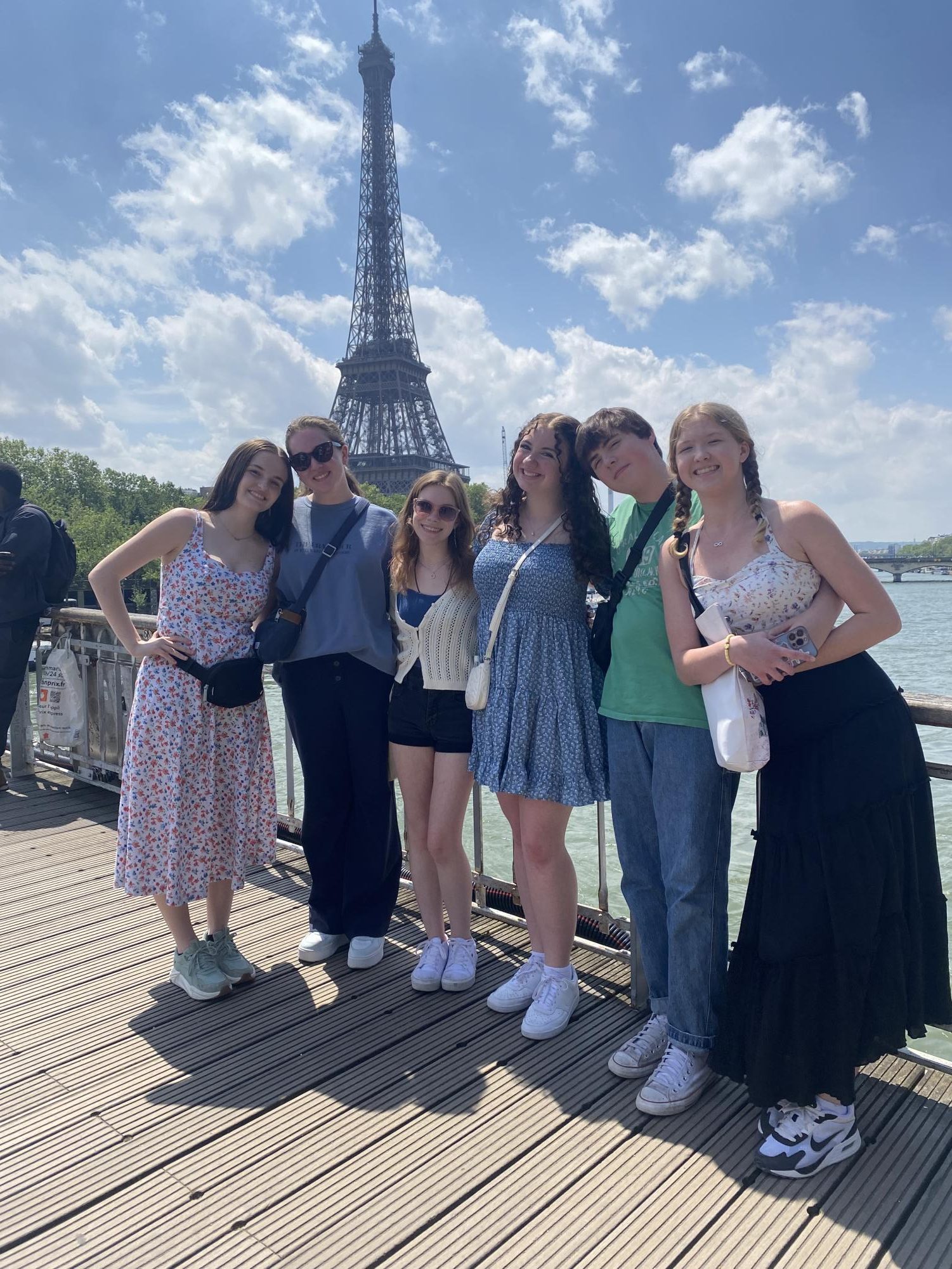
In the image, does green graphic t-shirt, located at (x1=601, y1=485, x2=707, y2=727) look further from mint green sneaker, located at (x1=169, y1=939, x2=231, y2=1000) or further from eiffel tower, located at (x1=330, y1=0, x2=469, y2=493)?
eiffel tower, located at (x1=330, y1=0, x2=469, y2=493)

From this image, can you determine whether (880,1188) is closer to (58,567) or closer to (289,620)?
(289,620)

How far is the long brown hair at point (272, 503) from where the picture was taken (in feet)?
10.7

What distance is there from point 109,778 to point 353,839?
3088mm

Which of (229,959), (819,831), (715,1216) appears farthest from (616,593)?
(229,959)

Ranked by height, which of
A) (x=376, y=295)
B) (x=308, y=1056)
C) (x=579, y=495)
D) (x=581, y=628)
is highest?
(x=376, y=295)

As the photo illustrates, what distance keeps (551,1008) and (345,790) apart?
115 cm

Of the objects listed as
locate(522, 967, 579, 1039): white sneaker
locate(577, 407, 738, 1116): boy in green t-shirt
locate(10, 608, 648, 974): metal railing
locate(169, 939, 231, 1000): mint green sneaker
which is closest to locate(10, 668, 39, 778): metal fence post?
locate(10, 608, 648, 974): metal railing

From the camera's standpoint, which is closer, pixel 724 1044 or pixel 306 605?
pixel 724 1044

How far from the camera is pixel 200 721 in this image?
10.7ft

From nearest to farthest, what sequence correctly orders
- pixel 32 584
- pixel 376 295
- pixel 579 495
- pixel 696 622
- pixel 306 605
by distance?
pixel 696 622 < pixel 579 495 < pixel 306 605 < pixel 32 584 < pixel 376 295

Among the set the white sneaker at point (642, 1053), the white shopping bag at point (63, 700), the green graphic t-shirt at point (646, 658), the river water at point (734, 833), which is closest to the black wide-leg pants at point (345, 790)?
the green graphic t-shirt at point (646, 658)

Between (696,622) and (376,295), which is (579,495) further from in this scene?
(376,295)

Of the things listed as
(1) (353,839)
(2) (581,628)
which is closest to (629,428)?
(2) (581,628)

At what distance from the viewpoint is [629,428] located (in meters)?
2.74
